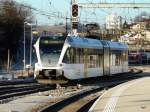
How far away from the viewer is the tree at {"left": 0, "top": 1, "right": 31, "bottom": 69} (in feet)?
318

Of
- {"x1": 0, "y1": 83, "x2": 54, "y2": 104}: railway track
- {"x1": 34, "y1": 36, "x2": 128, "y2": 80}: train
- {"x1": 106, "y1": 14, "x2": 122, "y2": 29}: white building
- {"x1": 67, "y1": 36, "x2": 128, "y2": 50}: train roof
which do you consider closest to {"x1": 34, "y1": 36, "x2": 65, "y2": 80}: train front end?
{"x1": 34, "y1": 36, "x2": 128, "y2": 80}: train

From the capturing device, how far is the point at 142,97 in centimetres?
2598

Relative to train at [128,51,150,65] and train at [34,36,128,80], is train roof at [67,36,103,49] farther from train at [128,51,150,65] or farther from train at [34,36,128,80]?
train at [128,51,150,65]

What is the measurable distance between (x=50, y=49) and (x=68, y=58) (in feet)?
4.48

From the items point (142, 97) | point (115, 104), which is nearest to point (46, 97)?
point (142, 97)

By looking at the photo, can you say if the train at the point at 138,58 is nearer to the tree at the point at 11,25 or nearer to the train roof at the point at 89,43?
the tree at the point at 11,25

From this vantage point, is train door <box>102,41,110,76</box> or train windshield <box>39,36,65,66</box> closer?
train windshield <box>39,36,65,66</box>

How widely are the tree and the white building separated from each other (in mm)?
16627

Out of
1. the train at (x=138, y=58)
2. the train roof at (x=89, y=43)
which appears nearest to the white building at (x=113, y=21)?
the train at (x=138, y=58)

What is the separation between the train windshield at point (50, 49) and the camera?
3500 cm

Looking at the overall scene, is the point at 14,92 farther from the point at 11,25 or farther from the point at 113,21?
the point at 113,21

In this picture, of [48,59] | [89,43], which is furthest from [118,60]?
[48,59]

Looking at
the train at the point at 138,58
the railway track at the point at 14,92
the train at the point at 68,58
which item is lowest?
the train at the point at 138,58

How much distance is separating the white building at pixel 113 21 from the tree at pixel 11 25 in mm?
16627
